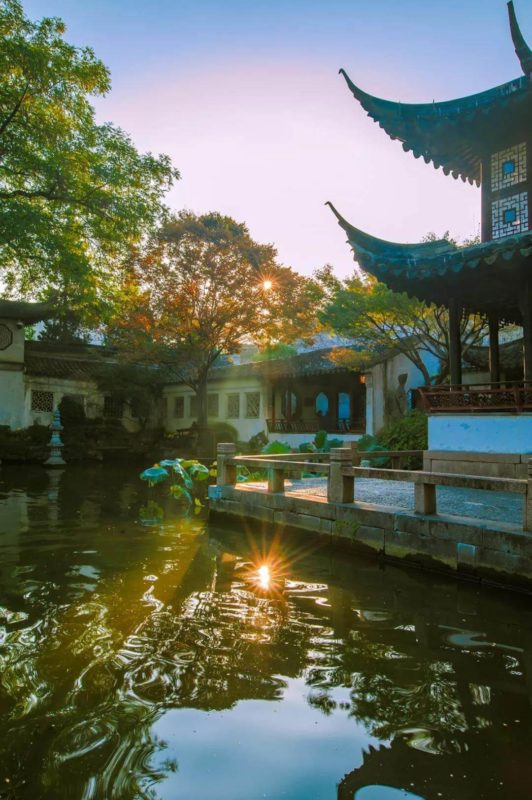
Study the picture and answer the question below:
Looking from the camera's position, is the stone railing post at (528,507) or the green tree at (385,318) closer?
the stone railing post at (528,507)

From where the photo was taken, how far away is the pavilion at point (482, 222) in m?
8.52

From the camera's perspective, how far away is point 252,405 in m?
24.8

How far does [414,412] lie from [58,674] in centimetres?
1244

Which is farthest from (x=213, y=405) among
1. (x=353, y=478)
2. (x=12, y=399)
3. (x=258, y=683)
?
(x=258, y=683)

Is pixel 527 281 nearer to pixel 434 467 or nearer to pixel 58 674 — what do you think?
pixel 434 467

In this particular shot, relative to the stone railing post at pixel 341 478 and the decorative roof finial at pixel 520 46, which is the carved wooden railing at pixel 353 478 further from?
the decorative roof finial at pixel 520 46

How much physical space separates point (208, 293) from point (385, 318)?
23.5 feet

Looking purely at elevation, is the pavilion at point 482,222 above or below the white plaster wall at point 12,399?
above

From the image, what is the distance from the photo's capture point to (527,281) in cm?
888

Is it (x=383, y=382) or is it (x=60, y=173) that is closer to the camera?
(x=60, y=173)

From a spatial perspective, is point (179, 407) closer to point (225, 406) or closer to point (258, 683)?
point (225, 406)

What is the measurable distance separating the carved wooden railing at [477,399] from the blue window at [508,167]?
3.85 meters

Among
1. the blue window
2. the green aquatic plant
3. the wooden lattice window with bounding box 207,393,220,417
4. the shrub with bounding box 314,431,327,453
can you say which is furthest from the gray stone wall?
the wooden lattice window with bounding box 207,393,220,417

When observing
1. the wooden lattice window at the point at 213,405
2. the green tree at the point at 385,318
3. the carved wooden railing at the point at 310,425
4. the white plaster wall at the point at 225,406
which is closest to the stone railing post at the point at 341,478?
the green tree at the point at 385,318
